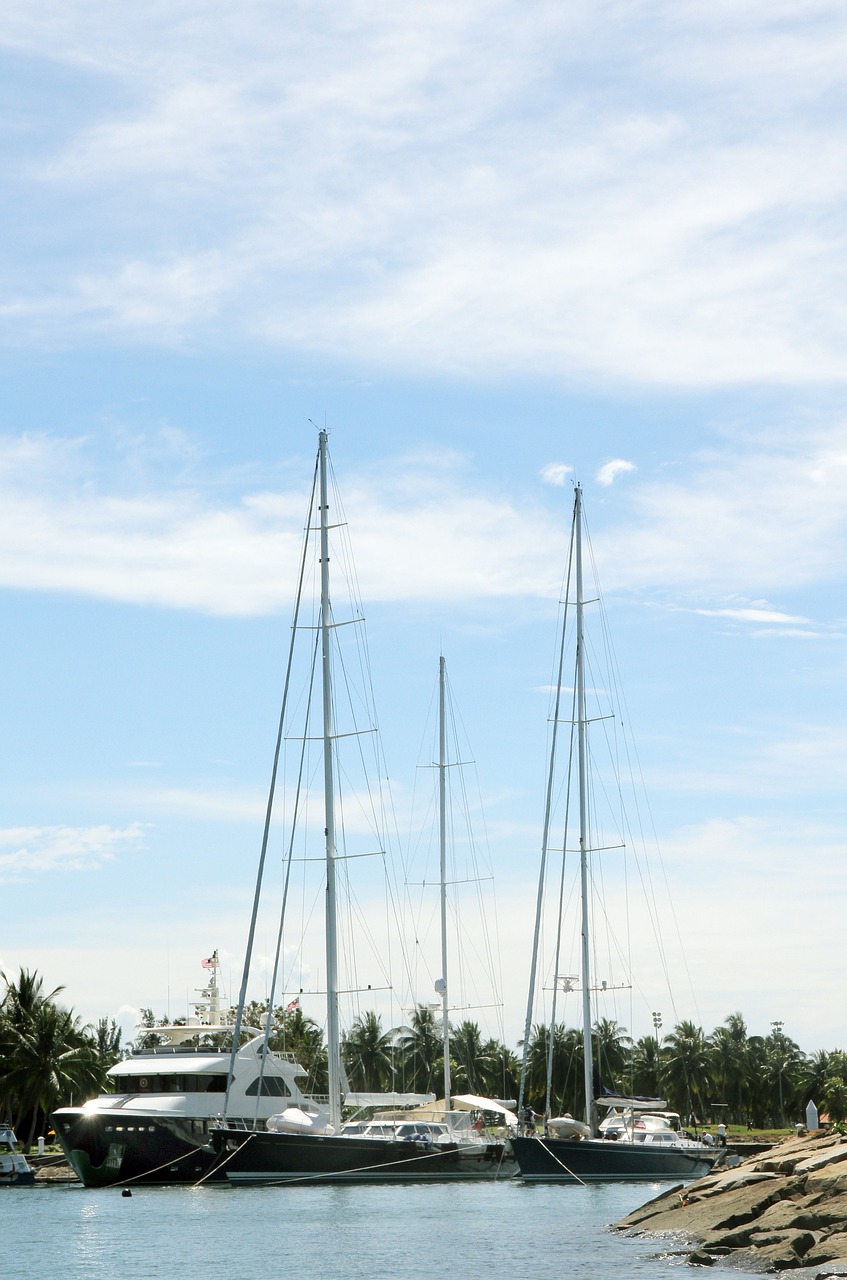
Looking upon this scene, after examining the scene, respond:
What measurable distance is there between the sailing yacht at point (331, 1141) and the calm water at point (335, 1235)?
676 mm

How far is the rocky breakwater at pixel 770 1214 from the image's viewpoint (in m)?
26.9

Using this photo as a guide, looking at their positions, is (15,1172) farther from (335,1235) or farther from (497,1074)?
(497,1074)

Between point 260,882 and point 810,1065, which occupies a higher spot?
point 260,882

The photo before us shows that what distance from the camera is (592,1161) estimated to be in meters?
44.9

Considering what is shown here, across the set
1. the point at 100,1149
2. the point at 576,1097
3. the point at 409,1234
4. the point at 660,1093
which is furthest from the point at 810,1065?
the point at 409,1234

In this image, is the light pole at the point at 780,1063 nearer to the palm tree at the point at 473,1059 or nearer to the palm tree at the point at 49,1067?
the palm tree at the point at 473,1059

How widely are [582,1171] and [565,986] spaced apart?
585 centimetres

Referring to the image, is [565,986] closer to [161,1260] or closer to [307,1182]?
[307,1182]

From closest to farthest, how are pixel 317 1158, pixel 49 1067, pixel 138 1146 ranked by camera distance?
pixel 317 1158, pixel 138 1146, pixel 49 1067

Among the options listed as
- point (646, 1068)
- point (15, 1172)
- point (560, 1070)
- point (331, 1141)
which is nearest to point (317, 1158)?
point (331, 1141)

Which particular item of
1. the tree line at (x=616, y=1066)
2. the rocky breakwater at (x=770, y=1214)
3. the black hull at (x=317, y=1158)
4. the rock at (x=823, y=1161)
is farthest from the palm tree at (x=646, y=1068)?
the rock at (x=823, y=1161)

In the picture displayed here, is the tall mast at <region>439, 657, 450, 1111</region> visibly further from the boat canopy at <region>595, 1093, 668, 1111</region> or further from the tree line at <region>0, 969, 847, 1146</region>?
the tree line at <region>0, 969, 847, 1146</region>

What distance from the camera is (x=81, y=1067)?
76750 mm

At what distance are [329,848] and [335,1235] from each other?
14.2 m
